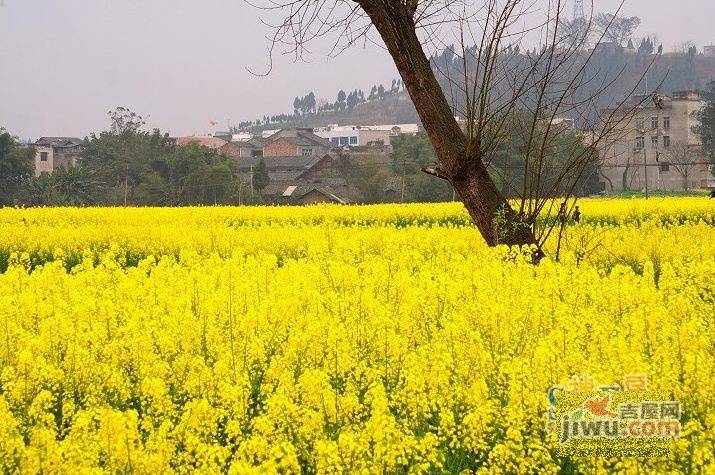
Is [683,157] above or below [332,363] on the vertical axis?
above

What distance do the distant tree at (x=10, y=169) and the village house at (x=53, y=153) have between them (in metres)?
28.6

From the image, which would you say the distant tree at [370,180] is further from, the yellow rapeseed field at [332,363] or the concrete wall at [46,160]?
the yellow rapeseed field at [332,363]

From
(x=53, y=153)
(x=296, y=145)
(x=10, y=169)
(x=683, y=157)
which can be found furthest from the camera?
(x=296, y=145)

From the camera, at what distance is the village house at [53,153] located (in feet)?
249

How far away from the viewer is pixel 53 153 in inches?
3056

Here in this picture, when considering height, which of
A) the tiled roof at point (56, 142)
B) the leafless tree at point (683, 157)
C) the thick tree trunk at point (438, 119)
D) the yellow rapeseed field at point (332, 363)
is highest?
the tiled roof at point (56, 142)

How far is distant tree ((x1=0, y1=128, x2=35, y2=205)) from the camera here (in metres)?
45.3

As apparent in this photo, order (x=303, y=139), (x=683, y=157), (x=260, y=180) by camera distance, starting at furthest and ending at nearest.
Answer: (x=303, y=139)
(x=683, y=157)
(x=260, y=180)

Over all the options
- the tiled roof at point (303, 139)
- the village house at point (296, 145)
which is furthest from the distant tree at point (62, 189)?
the tiled roof at point (303, 139)

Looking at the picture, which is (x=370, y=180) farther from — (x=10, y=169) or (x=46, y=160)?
(x=46, y=160)

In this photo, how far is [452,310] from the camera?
19.0ft

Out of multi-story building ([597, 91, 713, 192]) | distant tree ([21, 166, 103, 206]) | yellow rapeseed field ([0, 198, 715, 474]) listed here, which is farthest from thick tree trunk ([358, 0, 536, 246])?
multi-story building ([597, 91, 713, 192])

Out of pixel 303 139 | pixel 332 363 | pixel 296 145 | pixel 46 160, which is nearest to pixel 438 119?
pixel 332 363

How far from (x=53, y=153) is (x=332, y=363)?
78087 mm
